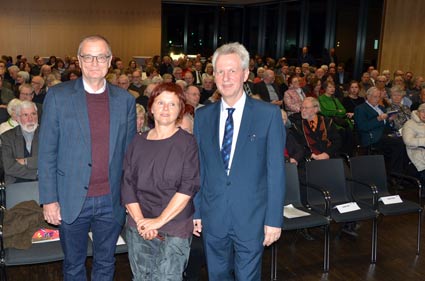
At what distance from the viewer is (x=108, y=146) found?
2480mm

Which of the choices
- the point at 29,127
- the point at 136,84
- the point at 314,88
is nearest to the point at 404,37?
the point at 314,88

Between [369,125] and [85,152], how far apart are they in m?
5.25

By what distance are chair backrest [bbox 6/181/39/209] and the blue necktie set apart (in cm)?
176

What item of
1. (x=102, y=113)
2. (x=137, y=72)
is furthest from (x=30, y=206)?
(x=137, y=72)

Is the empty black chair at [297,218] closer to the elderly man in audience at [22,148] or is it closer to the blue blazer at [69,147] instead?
the blue blazer at [69,147]

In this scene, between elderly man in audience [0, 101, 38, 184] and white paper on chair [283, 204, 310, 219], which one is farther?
elderly man in audience [0, 101, 38, 184]

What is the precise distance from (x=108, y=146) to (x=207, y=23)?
63.5ft

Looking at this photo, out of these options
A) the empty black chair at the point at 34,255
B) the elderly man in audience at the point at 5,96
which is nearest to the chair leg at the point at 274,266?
the empty black chair at the point at 34,255

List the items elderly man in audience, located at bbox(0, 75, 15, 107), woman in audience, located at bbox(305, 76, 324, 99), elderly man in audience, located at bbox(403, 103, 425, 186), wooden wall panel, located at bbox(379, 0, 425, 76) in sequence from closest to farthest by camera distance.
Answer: elderly man in audience, located at bbox(403, 103, 425, 186), elderly man in audience, located at bbox(0, 75, 15, 107), woman in audience, located at bbox(305, 76, 324, 99), wooden wall panel, located at bbox(379, 0, 425, 76)

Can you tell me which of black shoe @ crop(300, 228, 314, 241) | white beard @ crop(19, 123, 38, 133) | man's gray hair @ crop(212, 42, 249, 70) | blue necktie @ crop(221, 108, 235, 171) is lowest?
black shoe @ crop(300, 228, 314, 241)

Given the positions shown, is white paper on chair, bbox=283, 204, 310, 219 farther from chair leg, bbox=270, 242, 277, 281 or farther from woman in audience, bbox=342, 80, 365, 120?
woman in audience, bbox=342, 80, 365, 120

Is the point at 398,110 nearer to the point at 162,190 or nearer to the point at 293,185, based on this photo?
the point at 293,185

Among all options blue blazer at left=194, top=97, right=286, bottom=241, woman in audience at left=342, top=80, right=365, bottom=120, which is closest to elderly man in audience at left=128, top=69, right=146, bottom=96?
woman in audience at left=342, top=80, right=365, bottom=120

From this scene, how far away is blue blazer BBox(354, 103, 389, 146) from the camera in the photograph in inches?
267
